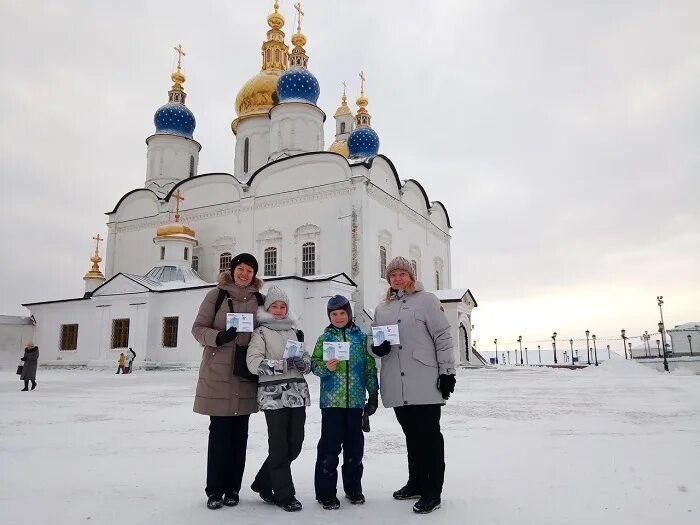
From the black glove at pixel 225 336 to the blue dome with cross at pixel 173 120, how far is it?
2741cm

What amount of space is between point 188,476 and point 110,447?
1474 millimetres

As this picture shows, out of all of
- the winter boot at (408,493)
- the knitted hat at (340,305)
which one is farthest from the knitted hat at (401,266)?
the winter boot at (408,493)

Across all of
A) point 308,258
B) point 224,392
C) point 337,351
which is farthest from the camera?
point 308,258

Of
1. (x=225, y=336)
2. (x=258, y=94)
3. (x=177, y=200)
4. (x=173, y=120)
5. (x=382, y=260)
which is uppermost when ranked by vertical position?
(x=258, y=94)

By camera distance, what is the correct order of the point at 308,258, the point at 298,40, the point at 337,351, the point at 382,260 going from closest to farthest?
the point at 337,351
the point at 308,258
the point at 382,260
the point at 298,40

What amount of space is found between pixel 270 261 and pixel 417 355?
1960cm

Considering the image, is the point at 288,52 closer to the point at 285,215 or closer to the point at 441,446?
the point at 285,215

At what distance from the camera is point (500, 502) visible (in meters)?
3.20

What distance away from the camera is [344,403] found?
11.2ft

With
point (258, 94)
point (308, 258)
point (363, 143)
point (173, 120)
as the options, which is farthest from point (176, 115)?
point (308, 258)

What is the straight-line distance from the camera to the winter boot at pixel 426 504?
3.05 meters

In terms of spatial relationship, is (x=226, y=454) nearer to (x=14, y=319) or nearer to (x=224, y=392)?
(x=224, y=392)

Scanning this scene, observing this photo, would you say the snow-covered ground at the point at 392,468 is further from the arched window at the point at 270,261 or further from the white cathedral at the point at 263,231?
Answer: the arched window at the point at 270,261

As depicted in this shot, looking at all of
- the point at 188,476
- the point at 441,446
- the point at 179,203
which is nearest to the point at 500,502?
the point at 441,446
